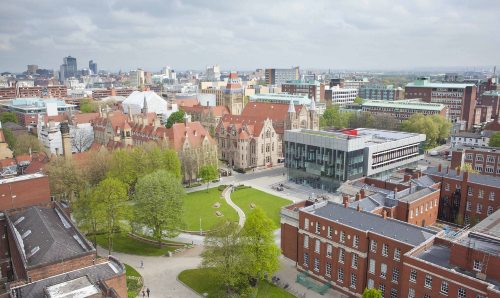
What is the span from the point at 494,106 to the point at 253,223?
168 metres

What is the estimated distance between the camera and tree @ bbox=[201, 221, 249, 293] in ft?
144

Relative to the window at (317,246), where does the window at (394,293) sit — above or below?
below

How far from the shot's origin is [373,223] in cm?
4509

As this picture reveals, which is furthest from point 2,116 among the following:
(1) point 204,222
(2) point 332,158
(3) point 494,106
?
(3) point 494,106

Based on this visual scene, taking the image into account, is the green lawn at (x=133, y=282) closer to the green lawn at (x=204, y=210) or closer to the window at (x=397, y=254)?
the green lawn at (x=204, y=210)

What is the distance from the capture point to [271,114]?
13138cm

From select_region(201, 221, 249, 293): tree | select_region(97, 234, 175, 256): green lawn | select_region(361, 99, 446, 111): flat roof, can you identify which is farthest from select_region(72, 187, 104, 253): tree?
select_region(361, 99, 446, 111): flat roof

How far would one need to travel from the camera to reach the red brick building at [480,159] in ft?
285

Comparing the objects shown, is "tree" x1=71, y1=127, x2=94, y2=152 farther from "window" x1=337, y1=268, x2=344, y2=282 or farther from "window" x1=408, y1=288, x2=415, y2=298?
"window" x1=408, y1=288, x2=415, y2=298

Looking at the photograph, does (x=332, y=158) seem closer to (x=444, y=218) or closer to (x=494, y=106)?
(x=444, y=218)

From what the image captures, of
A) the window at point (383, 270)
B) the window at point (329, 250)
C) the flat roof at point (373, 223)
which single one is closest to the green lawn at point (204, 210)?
the flat roof at point (373, 223)

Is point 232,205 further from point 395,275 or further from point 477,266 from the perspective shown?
point 477,266

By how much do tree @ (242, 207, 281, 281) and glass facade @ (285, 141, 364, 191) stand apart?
4162cm

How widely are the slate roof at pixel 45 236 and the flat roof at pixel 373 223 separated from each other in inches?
1128
